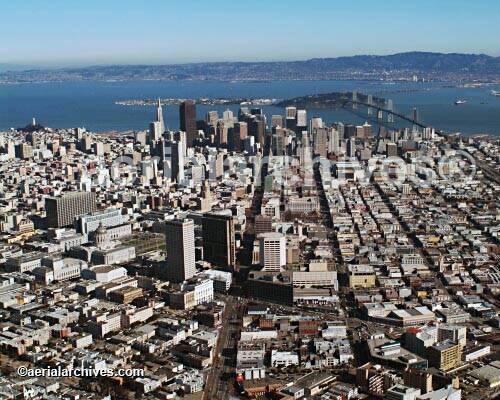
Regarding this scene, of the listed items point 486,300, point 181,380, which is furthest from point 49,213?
point 486,300

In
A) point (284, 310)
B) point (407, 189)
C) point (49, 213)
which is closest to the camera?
point (284, 310)

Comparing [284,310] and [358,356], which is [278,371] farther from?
[284,310]

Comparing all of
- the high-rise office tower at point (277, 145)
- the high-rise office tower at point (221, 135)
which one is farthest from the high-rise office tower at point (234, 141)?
the high-rise office tower at point (277, 145)

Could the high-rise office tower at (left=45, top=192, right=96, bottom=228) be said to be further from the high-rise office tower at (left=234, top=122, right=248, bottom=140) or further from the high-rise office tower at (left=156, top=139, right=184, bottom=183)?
the high-rise office tower at (left=234, top=122, right=248, bottom=140)

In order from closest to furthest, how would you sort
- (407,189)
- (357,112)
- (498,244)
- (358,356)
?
(358,356), (498,244), (407,189), (357,112)

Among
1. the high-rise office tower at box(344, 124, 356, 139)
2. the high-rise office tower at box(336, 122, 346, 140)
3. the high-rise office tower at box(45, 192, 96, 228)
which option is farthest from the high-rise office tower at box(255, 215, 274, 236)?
the high-rise office tower at box(344, 124, 356, 139)

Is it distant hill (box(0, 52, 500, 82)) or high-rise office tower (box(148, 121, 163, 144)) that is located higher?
distant hill (box(0, 52, 500, 82))
